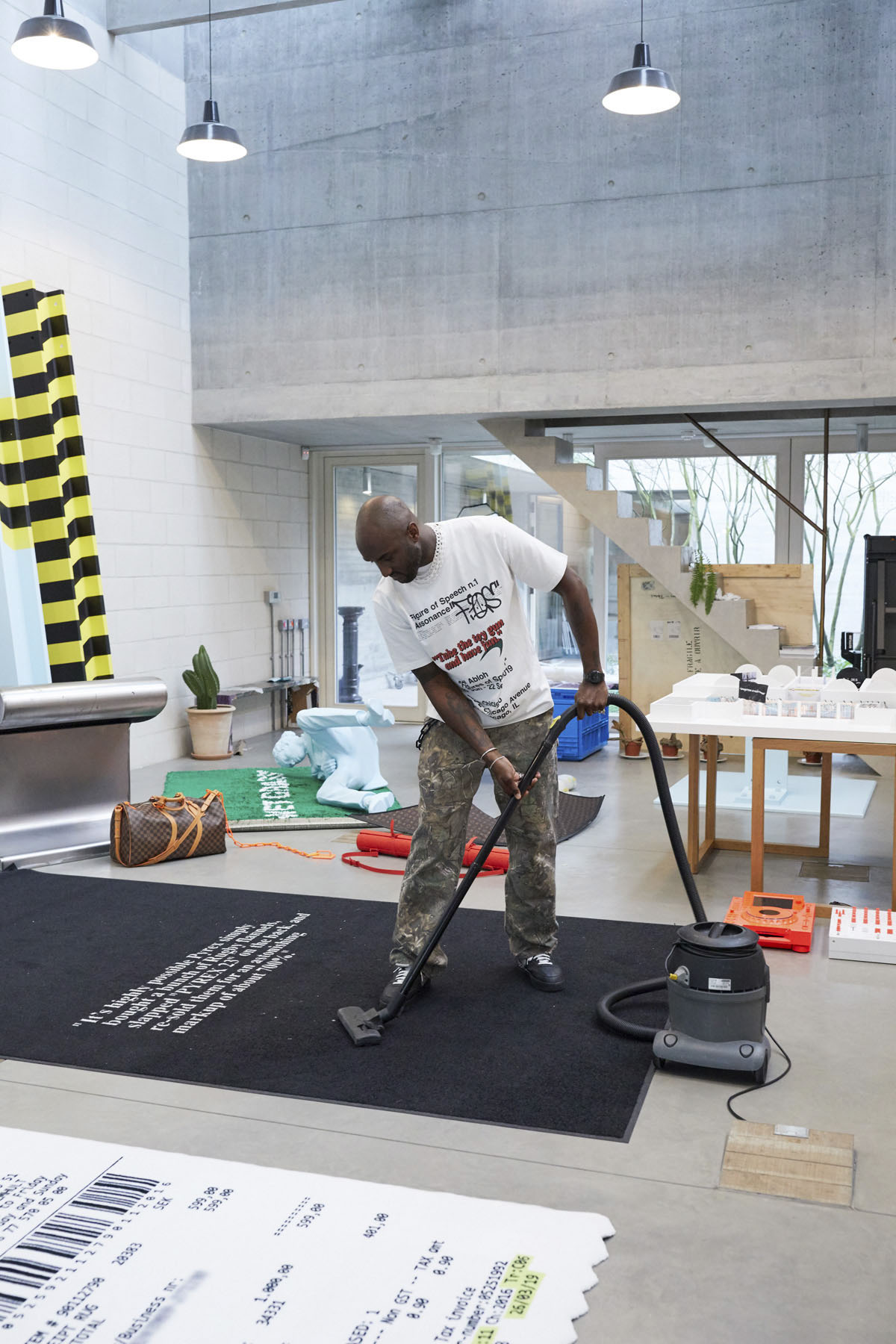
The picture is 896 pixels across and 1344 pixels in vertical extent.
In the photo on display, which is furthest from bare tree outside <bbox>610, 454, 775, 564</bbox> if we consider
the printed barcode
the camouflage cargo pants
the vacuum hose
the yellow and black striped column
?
the printed barcode

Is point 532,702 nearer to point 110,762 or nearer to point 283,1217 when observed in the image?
point 283,1217

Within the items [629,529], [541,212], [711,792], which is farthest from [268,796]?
[541,212]

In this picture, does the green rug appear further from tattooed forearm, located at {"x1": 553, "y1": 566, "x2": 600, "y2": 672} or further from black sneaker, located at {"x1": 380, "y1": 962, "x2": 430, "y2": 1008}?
tattooed forearm, located at {"x1": 553, "y1": 566, "x2": 600, "y2": 672}

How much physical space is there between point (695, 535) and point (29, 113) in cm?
548

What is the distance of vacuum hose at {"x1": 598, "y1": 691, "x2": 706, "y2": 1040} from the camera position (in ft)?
10.7

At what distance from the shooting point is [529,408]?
7789 mm

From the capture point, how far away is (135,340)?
26.0 feet

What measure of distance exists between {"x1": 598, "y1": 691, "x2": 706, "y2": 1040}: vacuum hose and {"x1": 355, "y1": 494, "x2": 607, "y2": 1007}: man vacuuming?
0.14 meters

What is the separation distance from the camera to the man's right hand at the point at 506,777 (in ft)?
11.0

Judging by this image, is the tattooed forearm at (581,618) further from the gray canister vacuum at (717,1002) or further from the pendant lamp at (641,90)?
the pendant lamp at (641,90)

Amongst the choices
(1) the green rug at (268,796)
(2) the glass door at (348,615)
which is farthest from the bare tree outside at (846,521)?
(1) the green rug at (268,796)

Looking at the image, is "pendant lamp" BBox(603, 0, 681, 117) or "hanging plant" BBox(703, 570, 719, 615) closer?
"pendant lamp" BBox(603, 0, 681, 117)

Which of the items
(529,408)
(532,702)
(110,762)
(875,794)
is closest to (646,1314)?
(532,702)

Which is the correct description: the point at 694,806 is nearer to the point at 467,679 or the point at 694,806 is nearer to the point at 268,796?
the point at 467,679
